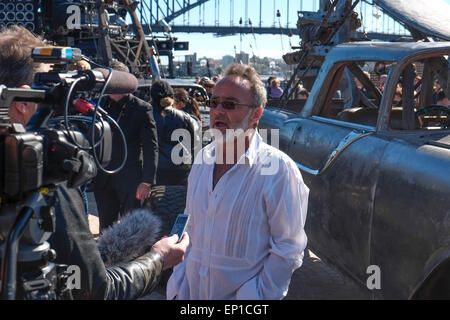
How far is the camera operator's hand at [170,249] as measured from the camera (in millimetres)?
2218

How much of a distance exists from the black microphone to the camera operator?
0.26 meters

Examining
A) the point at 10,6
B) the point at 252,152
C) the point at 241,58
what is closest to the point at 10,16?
the point at 10,6

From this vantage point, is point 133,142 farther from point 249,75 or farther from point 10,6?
point 10,6

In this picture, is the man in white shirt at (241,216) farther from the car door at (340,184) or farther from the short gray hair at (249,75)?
the car door at (340,184)

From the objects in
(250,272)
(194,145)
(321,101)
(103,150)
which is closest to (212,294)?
(250,272)

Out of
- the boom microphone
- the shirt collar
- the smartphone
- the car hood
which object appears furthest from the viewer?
the car hood

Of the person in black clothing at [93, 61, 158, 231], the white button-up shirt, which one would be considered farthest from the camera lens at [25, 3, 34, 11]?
the white button-up shirt

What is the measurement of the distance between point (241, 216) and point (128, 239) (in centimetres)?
46

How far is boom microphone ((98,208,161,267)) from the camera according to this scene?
220 centimetres

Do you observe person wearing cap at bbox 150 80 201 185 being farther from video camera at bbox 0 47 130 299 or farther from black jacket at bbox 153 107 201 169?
video camera at bbox 0 47 130 299

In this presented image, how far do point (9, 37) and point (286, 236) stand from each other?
1.25 metres

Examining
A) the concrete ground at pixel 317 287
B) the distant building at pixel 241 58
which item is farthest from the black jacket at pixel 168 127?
the concrete ground at pixel 317 287

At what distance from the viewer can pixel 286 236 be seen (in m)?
2.35

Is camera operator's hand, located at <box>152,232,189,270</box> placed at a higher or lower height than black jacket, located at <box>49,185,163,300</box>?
lower
